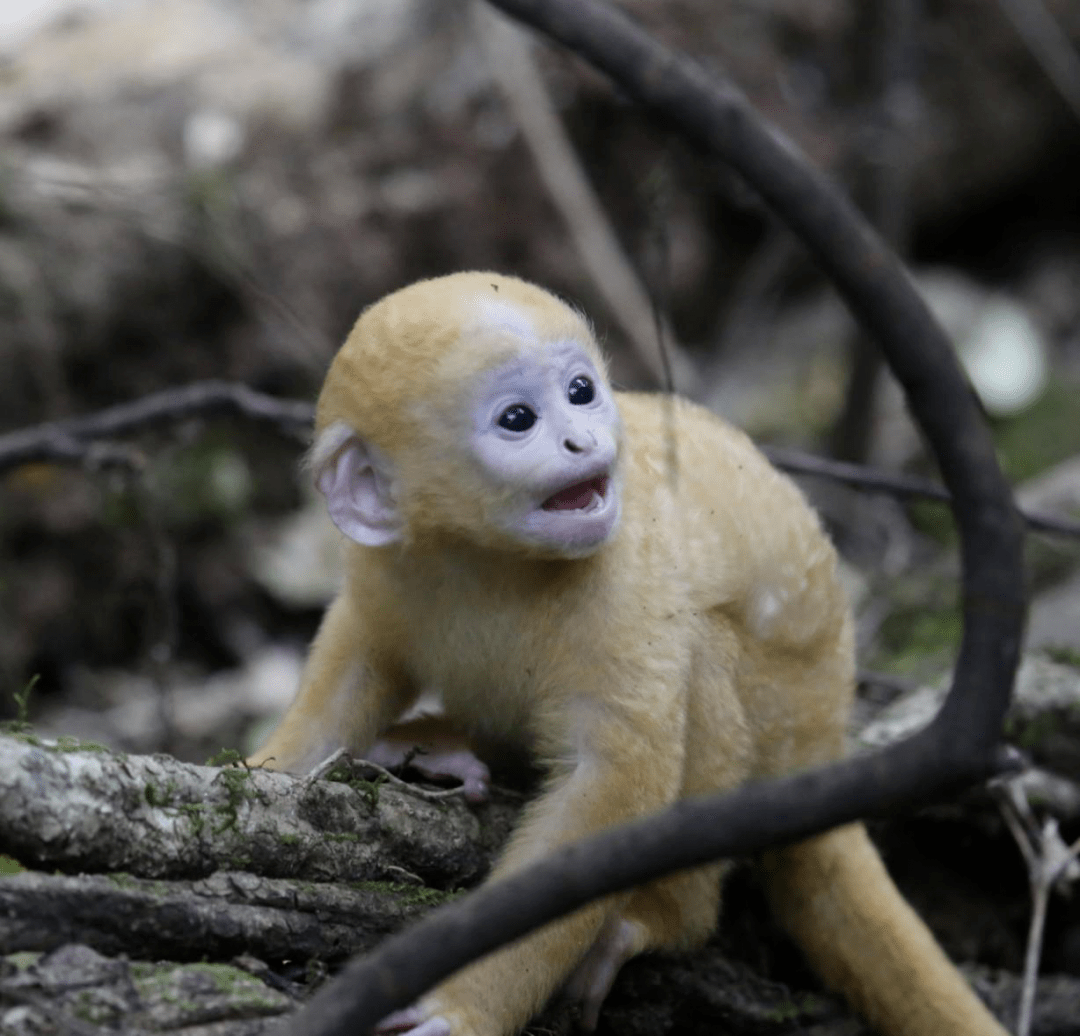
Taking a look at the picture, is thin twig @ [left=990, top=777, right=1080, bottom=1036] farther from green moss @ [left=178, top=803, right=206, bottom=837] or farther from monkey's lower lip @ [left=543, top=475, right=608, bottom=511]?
green moss @ [left=178, top=803, right=206, bottom=837]

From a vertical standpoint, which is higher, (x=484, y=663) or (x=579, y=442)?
(x=579, y=442)

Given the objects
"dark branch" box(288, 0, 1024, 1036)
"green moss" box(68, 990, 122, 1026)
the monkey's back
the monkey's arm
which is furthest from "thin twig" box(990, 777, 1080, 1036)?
"green moss" box(68, 990, 122, 1026)

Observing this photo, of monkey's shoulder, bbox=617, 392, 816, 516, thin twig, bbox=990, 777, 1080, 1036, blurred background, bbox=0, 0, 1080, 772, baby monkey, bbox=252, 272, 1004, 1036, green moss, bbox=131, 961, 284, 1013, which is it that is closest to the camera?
green moss, bbox=131, 961, 284, 1013

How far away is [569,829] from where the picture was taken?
111 inches

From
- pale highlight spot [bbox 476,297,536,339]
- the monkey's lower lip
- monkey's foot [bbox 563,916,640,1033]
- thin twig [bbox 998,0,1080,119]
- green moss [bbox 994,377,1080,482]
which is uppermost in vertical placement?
thin twig [bbox 998,0,1080,119]

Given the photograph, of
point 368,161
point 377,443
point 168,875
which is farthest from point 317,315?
point 168,875

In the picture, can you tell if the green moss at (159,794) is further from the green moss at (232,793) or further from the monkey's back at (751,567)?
the monkey's back at (751,567)

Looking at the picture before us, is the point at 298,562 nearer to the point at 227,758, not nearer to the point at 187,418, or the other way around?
the point at 187,418

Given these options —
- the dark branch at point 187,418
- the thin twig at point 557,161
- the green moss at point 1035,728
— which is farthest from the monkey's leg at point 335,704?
the thin twig at point 557,161

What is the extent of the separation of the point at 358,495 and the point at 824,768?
155cm

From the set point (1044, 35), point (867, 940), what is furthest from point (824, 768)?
point (1044, 35)

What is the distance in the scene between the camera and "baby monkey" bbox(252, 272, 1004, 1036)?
2.83m

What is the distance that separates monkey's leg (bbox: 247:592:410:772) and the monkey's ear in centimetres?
37

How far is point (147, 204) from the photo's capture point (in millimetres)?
6863
